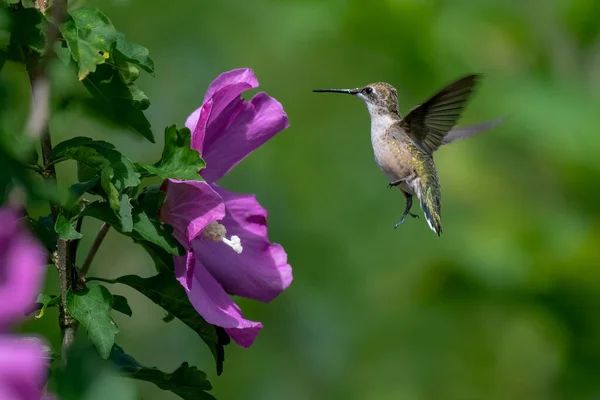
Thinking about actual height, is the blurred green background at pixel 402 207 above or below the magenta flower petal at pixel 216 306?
below

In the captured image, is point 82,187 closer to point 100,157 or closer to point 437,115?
point 100,157

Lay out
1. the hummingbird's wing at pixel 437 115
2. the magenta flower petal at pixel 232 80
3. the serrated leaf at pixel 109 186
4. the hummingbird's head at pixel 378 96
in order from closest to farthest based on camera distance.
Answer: the serrated leaf at pixel 109 186
the magenta flower petal at pixel 232 80
the hummingbird's wing at pixel 437 115
the hummingbird's head at pixel 378 96

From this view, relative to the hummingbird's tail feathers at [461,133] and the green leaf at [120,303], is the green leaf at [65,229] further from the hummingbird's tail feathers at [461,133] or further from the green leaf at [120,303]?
the hummingbird's tail feathers at [461,133]

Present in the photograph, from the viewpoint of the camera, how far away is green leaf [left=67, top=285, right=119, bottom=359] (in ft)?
4.34

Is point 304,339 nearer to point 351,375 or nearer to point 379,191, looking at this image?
point 351,375

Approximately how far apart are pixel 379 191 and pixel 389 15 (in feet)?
7.22

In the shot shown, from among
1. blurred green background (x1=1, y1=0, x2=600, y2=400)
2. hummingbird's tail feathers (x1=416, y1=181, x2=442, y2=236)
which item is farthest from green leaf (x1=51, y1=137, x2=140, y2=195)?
blurred green background (x1=1, y1=0, x2=600, y2=400)

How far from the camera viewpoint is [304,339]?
5.84 m

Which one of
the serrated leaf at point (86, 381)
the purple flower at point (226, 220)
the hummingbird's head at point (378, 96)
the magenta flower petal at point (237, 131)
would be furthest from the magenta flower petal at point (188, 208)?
the hummingbird's head at point (378, 96)

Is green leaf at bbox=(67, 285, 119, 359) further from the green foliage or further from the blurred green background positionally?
the blurred green background

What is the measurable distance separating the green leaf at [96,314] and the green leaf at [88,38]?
29 cm

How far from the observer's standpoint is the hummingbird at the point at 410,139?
2.68 m

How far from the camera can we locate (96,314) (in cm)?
135

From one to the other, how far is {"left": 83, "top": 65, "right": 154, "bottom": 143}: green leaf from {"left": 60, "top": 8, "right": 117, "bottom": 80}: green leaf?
4 cm
